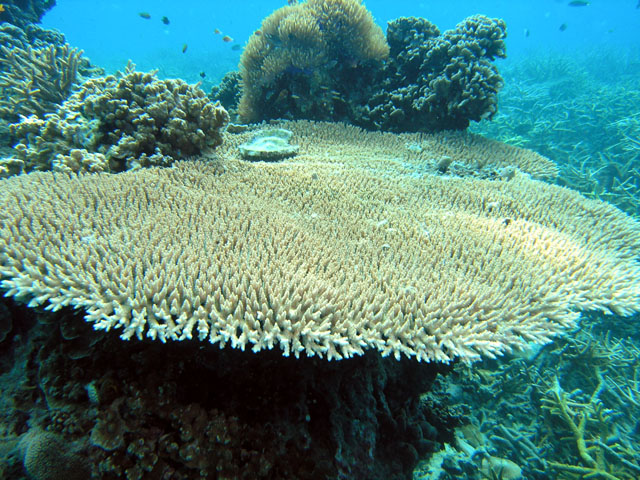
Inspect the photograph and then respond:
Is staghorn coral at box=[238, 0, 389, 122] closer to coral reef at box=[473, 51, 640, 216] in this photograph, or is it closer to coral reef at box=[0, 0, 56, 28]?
coral reef at box=[473, 51, 640, 216]

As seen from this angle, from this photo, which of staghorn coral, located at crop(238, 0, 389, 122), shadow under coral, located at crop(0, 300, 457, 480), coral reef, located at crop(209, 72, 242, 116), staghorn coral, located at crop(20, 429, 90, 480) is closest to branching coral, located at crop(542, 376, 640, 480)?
shadow under coral, located at crop(0, 300, 457, 480)

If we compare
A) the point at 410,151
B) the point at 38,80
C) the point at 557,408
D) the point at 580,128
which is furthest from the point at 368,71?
the point at 580,128

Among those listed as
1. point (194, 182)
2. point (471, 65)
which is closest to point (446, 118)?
point (471, 65)

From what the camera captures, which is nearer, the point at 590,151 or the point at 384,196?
the point at 384,196

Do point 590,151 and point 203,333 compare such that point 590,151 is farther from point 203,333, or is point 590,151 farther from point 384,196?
point 203,333

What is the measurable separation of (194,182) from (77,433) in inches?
109

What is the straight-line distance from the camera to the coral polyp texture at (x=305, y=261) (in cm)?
217

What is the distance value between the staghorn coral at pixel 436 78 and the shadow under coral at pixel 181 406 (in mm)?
6625

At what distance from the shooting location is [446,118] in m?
7.48

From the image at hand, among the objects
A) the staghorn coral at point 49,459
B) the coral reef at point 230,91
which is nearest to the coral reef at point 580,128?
the coral reef at point 230,91

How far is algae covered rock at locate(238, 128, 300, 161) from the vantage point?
5488mm

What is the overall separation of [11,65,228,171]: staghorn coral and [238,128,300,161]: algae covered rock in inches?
29.9

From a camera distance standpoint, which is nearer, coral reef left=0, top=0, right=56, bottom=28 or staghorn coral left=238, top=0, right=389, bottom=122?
staghorn coral left=238, top=0, right=389, bottom=122

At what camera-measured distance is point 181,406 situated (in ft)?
7.18
